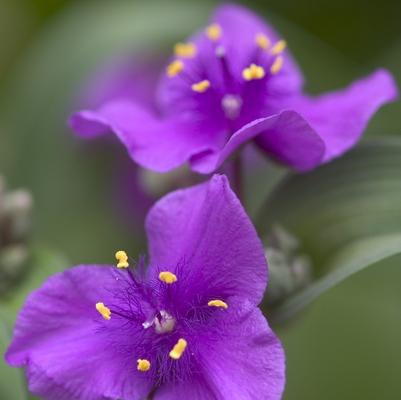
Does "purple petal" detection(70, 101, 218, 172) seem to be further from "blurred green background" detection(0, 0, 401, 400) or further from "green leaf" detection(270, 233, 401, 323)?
"blurred green background" detection(0, 0, 401, 400)

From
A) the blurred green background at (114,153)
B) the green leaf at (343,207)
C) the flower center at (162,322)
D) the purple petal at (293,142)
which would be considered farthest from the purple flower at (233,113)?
the blurred green background at (114,153)

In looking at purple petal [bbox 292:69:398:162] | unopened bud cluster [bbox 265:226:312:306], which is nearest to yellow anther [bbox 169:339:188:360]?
unopened bud cluster [bbox 265:226:312:306]

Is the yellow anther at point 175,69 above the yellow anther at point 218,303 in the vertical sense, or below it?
above

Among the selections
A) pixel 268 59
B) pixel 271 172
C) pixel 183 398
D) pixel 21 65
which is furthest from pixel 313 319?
pixel 21 65

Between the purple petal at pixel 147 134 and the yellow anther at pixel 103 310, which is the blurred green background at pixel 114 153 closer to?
the purple petal at pixel 147 134

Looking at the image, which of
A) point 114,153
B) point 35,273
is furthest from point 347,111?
point 114,153

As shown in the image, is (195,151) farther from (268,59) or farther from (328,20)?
(328,20)
